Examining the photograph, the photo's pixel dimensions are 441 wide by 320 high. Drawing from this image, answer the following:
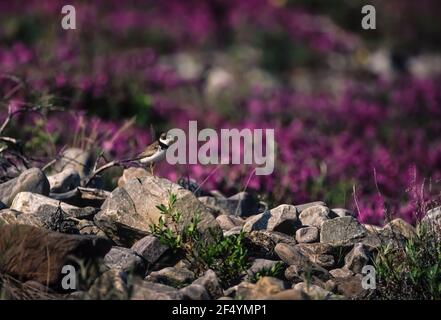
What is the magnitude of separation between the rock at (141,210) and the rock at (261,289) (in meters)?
0.68

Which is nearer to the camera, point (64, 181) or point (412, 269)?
point (412, 269)

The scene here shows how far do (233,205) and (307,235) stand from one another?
100 centimetres

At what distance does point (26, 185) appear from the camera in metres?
6.29

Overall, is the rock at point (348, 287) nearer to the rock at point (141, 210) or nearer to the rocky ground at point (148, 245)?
the rocky ground at point (148, 245)

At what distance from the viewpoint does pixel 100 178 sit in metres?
7.12

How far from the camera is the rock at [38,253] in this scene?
5.31 metres

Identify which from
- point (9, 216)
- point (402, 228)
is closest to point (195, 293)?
point (9, 216)

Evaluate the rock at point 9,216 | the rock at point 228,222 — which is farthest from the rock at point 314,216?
the rock at point 9,216

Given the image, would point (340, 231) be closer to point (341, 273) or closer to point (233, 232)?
point (341, 273)

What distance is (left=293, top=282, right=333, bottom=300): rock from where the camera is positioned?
5.14 metres

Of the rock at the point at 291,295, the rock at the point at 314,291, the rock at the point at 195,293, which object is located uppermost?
the rock at the point at 291,295
